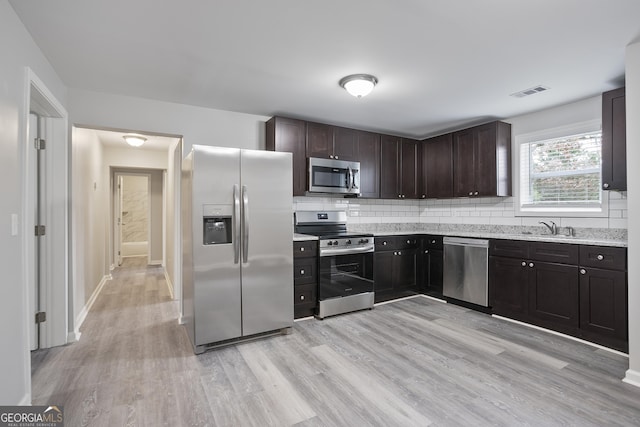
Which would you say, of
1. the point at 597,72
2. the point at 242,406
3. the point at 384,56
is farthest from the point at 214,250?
the point at 597,72

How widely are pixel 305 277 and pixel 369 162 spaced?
1.86 m

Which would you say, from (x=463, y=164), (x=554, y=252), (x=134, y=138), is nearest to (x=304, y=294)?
(x=554, y=252)

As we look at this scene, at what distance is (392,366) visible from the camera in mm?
2496

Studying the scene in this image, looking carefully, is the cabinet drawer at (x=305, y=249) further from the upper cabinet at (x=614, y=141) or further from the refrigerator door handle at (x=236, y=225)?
the upper cabinet at (x=614, y=141)

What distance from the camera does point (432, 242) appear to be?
4.43 metres

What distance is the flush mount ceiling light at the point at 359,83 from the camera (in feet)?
9.06

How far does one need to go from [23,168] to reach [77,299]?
1.97m

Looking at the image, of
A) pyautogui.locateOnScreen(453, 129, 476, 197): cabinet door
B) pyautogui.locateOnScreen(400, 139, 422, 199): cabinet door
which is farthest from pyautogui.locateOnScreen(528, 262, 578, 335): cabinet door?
pyautogui.locateOnScreen(400, 139, 422, 199): cabinet door

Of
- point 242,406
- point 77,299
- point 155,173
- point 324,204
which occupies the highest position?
point 155,173

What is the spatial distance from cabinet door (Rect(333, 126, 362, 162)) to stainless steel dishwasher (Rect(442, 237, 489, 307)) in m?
1.68

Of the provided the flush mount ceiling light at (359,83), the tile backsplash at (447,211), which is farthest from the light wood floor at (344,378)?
the flush mount ceiling light at (359,83)

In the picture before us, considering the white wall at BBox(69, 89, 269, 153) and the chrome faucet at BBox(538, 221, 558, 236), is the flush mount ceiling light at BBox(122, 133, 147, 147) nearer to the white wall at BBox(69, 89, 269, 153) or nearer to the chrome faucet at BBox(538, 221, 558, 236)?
the white wall at BBox(69, 89, 269, 153)

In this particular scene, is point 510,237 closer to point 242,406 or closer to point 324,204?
point 324,204

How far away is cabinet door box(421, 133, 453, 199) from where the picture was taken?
442 cm
